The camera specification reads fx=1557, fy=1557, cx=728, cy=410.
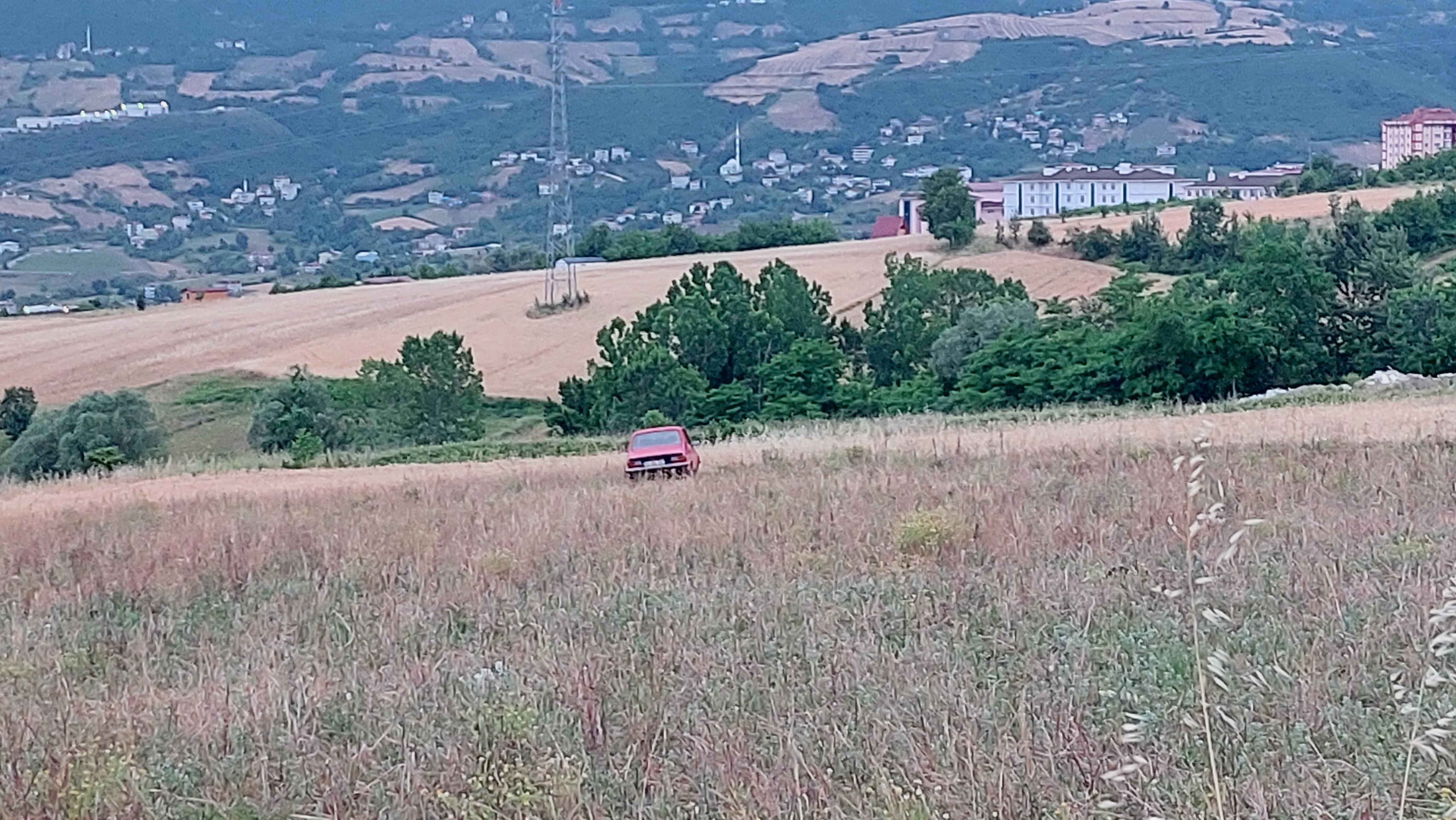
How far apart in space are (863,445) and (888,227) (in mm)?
92111

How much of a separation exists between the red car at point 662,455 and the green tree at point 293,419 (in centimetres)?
2558

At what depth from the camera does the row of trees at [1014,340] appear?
4653cm

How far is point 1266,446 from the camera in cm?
1543

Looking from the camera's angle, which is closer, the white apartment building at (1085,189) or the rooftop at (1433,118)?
the rooftop at (1433,118)

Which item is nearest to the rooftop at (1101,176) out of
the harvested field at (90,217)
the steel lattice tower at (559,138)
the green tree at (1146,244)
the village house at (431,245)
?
the village house at (431,245)

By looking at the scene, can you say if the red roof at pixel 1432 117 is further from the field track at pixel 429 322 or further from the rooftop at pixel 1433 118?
the field track at pixel 429 322

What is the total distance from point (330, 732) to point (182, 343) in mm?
66185

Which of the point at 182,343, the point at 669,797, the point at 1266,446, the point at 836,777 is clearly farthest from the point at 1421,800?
the point at 182,343

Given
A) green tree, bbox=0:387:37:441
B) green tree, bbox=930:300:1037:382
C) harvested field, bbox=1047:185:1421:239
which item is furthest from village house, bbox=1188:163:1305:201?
green tree, bbox=0:387:37:441

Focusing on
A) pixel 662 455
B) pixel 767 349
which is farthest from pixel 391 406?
pixel 662 455

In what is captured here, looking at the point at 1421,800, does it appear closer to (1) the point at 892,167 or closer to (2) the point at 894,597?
(2) the point at 894,597

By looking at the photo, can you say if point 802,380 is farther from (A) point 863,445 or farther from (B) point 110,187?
(B) point 110,187

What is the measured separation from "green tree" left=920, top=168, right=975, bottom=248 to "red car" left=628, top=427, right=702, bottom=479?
59.0 m

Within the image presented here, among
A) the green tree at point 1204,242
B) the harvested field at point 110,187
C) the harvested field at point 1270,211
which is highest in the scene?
the harvested field at point 110,187
